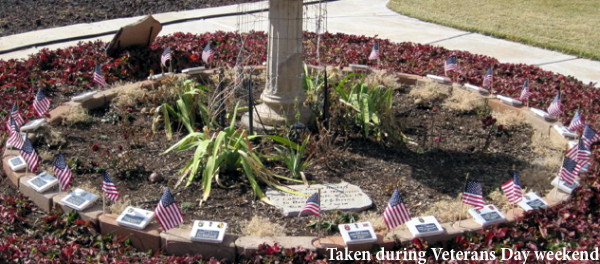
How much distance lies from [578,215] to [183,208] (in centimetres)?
263

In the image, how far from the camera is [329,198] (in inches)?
198

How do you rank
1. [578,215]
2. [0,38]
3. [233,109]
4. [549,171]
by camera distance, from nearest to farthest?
[578,215]
[549,171]
[233,109]
[0,38]

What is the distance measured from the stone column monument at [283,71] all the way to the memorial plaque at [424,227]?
1.93 metres

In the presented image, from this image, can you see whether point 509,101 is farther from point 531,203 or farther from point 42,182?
point 42,182

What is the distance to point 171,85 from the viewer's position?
668 cm

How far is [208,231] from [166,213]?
27 cm

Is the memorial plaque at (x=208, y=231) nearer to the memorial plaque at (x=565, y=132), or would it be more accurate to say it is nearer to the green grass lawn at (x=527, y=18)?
the memorial plaque at (x=565, y=132)

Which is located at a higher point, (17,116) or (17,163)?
(17,116)

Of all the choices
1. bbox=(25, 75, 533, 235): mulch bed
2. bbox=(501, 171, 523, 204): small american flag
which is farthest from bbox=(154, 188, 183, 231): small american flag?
bbox=(501, 171, 523, 204): small american flag

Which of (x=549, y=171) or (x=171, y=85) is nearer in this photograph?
(x=549, y=171)

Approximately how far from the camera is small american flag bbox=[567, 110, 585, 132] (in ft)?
19.1

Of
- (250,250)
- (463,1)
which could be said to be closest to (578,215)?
(250,250)

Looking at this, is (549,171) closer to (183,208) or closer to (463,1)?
(183,208)

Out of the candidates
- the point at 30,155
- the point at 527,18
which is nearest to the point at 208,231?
the point at 30,155
